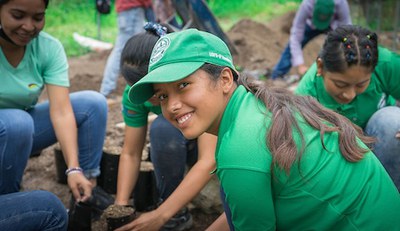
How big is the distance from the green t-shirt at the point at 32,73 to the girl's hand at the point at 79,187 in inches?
21.0

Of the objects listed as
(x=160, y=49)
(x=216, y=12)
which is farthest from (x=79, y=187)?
(x=216, y=12)

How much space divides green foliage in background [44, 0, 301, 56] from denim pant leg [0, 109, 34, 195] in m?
4.95

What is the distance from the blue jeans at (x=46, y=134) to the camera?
2389 mm

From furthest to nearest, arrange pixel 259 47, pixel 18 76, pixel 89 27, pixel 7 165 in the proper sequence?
pixel 89 27 → pixel 259 47 → pixel 18 76 → pixel 7 165

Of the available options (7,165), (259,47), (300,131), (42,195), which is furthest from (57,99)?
(259,47)

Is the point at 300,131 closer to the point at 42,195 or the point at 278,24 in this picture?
the point at 42,195

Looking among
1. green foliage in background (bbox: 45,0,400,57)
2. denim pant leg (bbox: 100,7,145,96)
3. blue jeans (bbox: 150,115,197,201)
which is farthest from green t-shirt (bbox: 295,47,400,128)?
green foliage in background (bbox: 45,0,400,57)

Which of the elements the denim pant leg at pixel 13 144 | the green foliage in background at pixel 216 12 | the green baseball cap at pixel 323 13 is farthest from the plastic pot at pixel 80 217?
the green foliage in background at pixel 216 12

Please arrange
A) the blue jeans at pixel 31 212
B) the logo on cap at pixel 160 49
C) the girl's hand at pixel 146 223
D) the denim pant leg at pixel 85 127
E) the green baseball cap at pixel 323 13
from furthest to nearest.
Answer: the green baseball cap at pixel 323 13 → the denim pant leg at pixel 85 127 → the girl's hand at pixel 146 223 → the blue jeans at pixel 31 212 → the logo on cap at pixel 160 49

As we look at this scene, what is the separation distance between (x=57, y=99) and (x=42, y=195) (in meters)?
0.84

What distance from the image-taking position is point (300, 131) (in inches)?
58.0

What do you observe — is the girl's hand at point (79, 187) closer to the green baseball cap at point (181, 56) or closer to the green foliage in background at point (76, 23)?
the green baseball cap at point (181, 56)

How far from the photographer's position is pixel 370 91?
2498 mm

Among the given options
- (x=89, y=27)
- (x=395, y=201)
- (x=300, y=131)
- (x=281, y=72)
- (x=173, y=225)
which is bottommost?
(x=89, y=27)
